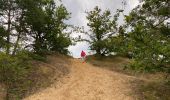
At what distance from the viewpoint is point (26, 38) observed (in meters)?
35.4

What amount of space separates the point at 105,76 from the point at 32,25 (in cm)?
1011

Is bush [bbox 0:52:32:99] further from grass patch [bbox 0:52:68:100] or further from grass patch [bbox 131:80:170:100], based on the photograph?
grass patch [bbox 131:80:170:100]

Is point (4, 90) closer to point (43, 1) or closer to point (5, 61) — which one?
point (5, 61)

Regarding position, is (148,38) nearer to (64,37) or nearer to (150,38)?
(150,38)

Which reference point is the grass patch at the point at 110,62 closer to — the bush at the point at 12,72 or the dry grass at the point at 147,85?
the dry grass at the point at 147,85

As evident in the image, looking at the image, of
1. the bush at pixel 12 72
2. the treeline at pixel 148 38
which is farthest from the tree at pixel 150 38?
the bush at pixel 12 72

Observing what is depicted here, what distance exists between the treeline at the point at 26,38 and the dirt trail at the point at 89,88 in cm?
226

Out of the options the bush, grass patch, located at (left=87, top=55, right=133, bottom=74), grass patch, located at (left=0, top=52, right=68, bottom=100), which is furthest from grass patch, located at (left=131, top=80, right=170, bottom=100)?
the bush

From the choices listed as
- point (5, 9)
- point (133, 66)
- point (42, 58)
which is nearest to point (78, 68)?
point (42, 58)

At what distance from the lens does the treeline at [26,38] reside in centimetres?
2552

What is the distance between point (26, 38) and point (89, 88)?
9959 mm

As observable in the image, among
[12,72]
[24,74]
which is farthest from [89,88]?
[12,72]

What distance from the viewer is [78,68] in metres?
37.0

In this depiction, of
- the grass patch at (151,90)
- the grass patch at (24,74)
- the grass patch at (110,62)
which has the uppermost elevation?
the grass patch at (110,62)
